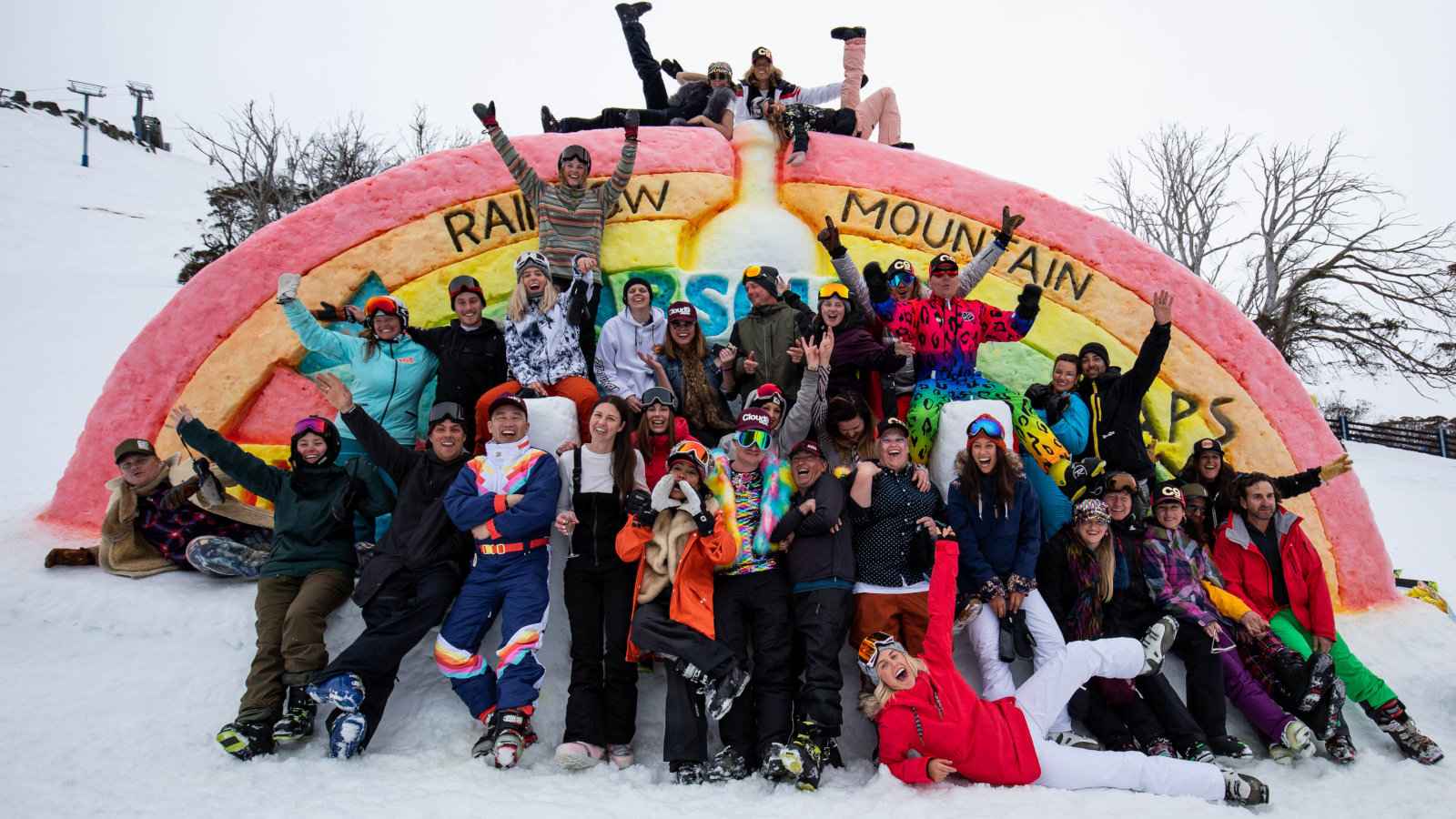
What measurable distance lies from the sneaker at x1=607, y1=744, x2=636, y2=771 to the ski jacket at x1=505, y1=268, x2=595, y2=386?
2264 millimetres

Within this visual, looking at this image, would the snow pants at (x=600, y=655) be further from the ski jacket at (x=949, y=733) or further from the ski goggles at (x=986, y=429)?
the ski goggles at (x=986, y=429)

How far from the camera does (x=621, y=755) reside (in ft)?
12.6

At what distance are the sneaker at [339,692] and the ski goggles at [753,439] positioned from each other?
7.08ft

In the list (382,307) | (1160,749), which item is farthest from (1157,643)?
(382,307)

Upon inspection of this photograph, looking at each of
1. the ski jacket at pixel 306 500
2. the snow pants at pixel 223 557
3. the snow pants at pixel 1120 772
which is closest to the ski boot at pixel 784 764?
the snow pants at pixel 1120 772

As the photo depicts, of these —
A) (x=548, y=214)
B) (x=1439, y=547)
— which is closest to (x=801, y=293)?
(x=548, y=214)

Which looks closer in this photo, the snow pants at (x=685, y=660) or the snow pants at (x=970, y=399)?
the snow pants at (x=685, y=660)

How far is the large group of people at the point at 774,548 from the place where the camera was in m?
3.83

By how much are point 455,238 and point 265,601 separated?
2939 millimetres

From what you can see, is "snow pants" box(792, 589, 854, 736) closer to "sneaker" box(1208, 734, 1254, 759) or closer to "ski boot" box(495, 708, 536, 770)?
"ski boot" box(495, 708, 536, 770)

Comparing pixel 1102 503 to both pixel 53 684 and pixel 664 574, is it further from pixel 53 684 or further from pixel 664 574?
pixel 53 684

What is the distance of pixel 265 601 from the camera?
431 cm

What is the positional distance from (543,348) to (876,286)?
2227mm

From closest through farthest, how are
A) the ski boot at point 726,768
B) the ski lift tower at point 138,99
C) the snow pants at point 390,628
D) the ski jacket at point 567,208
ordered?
1. the ski boot at point 726,768
2. the snow pants at point 390,628
3. the ski jacket at point 567,208
4. the ski lift tower at point 138,99
